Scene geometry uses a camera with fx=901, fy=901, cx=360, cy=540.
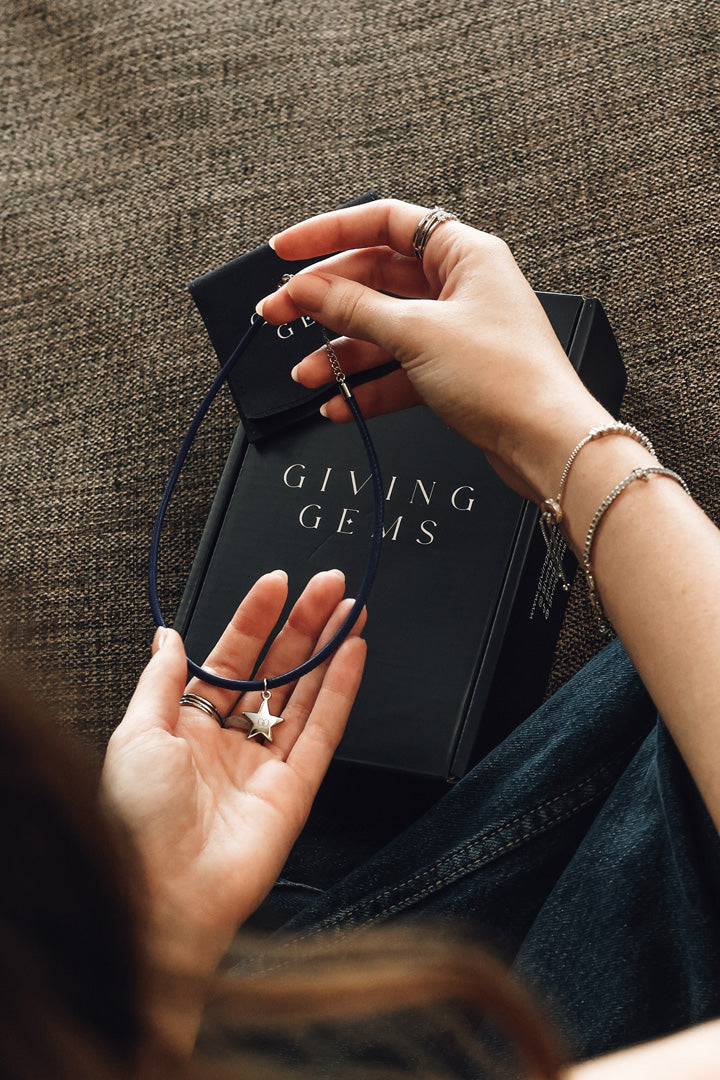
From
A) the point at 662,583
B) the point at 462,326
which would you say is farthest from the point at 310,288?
the point at 662,583

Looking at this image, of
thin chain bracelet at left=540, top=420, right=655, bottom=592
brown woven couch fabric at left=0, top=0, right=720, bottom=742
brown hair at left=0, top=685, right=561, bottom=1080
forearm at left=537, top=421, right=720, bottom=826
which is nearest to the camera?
brown hair at left=0, top=685, right=561, bottom=1080

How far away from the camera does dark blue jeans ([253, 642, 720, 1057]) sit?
0.56 meters

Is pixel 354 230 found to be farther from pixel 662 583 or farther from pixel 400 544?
pixel 662 583

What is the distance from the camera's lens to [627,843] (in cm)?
59

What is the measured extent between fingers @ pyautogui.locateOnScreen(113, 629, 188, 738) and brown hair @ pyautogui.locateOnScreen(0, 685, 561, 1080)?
0.55ft

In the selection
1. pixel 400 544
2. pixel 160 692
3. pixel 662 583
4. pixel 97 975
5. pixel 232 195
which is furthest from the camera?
pixel 232 195

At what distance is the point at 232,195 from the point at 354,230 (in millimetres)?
537

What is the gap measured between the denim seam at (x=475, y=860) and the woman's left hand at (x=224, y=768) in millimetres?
58

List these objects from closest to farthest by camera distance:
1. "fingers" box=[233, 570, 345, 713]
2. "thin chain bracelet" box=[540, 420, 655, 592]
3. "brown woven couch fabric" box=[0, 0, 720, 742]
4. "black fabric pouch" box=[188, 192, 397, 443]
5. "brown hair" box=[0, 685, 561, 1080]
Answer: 1. "brown hair" box=[0, 685, 561, 1080]
2. "thin chain bracelet" box=[540, 420, 655, 592]
3. "fingers" box=[233, 570, 345, 713]
4. "black fabric pouch" box=[188, 192, 397, 443]
5. "brown woven couch fabric" box=[0, 0, 720, 742]

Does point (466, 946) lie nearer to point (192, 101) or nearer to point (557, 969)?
point (557, 969)

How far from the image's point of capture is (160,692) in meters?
0.65

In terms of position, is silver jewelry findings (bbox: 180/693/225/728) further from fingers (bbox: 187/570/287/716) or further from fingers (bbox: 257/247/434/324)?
fingers (bbox: 257/247/434/324)

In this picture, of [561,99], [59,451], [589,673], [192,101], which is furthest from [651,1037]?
[192,101]

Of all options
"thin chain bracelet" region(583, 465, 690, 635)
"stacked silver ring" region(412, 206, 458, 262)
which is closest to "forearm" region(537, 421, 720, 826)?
"thin chain bracelet" region(583, 465, 690, 635)
